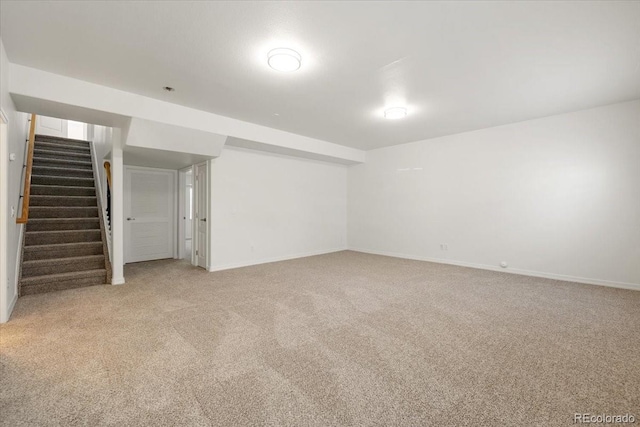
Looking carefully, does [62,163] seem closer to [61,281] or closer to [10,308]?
[61,281]

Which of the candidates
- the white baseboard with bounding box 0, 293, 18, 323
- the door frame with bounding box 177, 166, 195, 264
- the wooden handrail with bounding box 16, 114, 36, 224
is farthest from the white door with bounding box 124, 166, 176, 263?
the white baseboard with bounding box 0, 293, 18, 323

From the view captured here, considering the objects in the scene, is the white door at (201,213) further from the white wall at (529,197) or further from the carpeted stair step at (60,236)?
the white wall at (529,197)

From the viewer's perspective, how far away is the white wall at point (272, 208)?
554 centimetres

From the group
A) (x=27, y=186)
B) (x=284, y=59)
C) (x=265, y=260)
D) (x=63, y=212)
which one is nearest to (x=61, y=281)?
(x=27, y=186)

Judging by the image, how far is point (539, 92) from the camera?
3.80 meters

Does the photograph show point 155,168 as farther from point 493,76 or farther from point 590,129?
point 590,129

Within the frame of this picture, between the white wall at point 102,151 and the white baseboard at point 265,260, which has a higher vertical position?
the white wall at point 102,151

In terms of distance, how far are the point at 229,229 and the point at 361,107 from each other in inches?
134

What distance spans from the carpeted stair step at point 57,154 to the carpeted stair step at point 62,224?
6.77ft

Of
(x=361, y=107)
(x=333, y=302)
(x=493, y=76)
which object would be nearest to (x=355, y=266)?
(x=333, y=302)

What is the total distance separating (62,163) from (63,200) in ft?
4.49

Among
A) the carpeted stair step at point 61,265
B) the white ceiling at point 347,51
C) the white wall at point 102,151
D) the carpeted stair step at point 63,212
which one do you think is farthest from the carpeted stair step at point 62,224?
the white ceiling at point 347,51

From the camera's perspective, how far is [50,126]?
749 centimetres

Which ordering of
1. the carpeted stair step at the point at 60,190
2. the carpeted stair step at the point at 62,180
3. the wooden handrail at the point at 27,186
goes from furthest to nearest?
1. the carpeted stair step at the point at 62,180
2. the carpeted stair step at the point at 60,190
3. the wooden handrail at the point at 27,186
